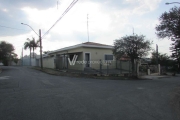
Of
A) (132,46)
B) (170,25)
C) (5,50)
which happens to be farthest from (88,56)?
(5,50)

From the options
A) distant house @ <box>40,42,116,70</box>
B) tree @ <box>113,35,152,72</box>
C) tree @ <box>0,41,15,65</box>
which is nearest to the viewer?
tree @ <box>113,35,152,72</box>

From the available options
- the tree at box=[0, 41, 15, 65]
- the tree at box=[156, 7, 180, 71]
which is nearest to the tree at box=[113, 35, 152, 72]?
the tree at box=[156, 7, 180, 71]

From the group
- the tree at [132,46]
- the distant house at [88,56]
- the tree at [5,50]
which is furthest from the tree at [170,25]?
the tree at [5,50]

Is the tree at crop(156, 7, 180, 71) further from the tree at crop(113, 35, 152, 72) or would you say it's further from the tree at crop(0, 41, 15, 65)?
the tree at crop(0, 41, 15, 65)

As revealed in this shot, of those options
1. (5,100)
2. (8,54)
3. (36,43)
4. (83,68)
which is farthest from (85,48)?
(36,43)

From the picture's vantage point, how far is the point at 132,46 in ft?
49.1

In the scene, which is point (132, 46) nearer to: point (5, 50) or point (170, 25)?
point (170, 25)

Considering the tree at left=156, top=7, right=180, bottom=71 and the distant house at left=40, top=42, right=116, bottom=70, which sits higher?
the tree at left=156, top=7, right=180, bottom=71

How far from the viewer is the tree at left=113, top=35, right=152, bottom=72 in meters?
14.8

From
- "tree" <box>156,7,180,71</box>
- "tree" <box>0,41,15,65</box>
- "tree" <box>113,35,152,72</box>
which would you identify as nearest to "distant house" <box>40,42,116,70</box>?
"tree" <box>113,35,152,72</box>

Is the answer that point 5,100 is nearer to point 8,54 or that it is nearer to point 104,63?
point 104,63

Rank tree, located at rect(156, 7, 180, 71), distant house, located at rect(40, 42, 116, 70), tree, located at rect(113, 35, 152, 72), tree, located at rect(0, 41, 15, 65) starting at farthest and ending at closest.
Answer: tree, located at rect(0, 41, 15, 65) → distant house, located at rect(40, 42, 116, 70) → tree, located at rect(113, 35, 152, 72) → tree, located at rect(156, 7, 180, 71)

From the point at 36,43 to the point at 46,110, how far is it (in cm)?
4853

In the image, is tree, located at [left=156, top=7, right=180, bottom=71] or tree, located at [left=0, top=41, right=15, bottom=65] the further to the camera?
tree, located at [left=0, top=41, right=15, bottom=65]
